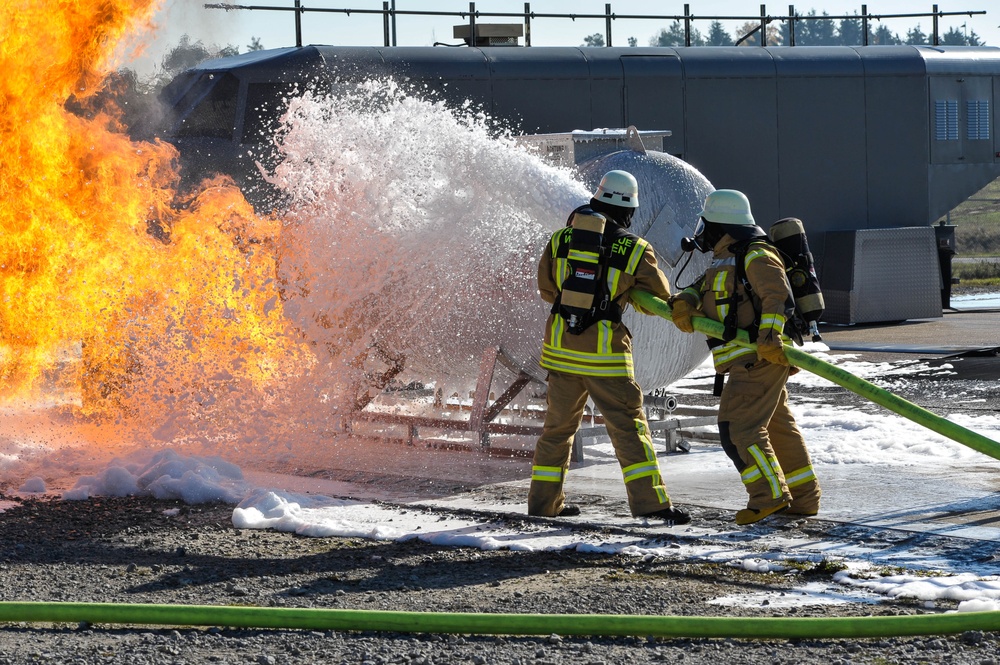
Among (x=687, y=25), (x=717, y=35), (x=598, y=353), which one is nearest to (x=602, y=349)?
(x=598, y=353)

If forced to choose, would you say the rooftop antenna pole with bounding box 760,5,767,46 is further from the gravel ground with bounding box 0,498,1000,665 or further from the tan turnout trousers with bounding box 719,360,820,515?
the gravel ground with bounding box 0,498,1000,665

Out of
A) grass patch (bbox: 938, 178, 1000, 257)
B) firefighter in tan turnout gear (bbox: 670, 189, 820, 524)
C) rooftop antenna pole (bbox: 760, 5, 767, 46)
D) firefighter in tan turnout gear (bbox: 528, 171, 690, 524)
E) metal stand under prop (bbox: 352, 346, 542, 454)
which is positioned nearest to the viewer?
firefighter in tan turnout gear (bbox: 670, 189, 820, 524)

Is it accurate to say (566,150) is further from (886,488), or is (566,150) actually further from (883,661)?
(883,661)

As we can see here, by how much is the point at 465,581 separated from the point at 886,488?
301 cm

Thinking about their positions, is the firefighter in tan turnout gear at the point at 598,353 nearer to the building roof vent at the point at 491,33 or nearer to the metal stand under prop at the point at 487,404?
the metal stand under prop at the point at 487,404

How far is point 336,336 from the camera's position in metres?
8.59

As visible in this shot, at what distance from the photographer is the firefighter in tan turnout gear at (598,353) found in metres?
6.49

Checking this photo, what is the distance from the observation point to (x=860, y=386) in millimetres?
6117

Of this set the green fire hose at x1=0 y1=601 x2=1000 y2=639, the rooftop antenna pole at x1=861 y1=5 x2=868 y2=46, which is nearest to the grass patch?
the rooftop antenna pole at x1=861 y1=5 x2=868 y2=46

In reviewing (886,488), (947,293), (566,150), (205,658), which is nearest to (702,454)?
(886,488)

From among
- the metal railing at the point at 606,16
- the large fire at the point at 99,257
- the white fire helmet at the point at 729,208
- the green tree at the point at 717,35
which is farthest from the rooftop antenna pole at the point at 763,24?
the green tree at the point at 717,35

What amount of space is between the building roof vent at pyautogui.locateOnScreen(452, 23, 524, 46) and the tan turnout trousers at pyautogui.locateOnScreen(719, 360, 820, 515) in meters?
10.9

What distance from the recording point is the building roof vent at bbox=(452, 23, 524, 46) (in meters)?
16.6

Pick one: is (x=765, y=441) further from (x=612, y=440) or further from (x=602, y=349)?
(x=602, y=349)
